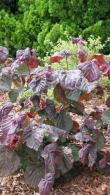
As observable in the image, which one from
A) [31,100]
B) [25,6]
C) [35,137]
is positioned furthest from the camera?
[25,6]

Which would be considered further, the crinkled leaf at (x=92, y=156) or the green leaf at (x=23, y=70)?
the green leaf at (x=23, y=70)

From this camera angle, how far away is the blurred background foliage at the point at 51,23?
5.53 metres

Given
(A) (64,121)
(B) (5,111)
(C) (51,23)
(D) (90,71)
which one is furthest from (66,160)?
(C) (51,23)

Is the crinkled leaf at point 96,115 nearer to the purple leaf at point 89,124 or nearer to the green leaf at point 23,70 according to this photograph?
the purple leaf at point 89,124

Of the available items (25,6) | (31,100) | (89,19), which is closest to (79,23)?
(89,19)

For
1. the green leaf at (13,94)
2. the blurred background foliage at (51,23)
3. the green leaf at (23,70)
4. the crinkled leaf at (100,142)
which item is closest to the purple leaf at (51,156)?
the crinkled leaf at (100,142)

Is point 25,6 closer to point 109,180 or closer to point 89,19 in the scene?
point 89,19

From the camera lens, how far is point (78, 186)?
3.00m

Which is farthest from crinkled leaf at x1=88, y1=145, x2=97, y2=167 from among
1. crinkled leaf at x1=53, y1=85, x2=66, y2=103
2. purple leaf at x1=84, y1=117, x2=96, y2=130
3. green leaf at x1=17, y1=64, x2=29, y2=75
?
green leaf at x1=17, y1=64, x2=29, y2=75

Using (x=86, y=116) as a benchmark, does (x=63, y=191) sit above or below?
below

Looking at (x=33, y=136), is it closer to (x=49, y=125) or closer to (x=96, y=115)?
(x=49, y=125)

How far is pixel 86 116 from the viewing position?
291cm

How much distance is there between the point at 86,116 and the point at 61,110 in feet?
0.51

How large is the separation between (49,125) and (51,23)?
3331 mm
